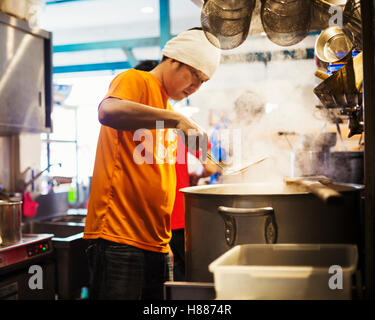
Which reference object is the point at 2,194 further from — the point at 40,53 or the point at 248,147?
the point at 248,147

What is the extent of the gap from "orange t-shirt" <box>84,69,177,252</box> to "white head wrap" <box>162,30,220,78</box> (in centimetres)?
19

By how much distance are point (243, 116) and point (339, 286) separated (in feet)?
9.91

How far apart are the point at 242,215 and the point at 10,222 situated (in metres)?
1.66

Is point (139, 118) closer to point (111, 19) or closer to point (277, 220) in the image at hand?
point (277, 220)

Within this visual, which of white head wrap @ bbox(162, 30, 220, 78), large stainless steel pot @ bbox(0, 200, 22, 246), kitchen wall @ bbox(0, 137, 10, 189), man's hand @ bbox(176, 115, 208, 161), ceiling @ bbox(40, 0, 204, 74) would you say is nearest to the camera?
man's hand @ bbox(176, 115, 208, 161)

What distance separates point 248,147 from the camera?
2.57 m

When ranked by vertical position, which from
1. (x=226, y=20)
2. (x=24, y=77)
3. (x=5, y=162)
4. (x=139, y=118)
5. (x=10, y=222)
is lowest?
(x=10, y=222)

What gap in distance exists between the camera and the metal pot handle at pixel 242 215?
1018 millimetres

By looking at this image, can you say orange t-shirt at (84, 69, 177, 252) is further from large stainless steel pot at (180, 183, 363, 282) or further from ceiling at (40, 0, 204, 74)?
ceiling at (40, 0, 204, 74)

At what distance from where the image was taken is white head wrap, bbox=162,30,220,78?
5.05 feet

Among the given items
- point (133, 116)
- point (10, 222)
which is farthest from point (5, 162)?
point (133, 116)

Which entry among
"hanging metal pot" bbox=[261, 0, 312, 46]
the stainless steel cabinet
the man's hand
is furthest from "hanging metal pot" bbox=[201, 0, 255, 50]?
the stainless steel cabinet

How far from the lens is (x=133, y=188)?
144 centimetres
